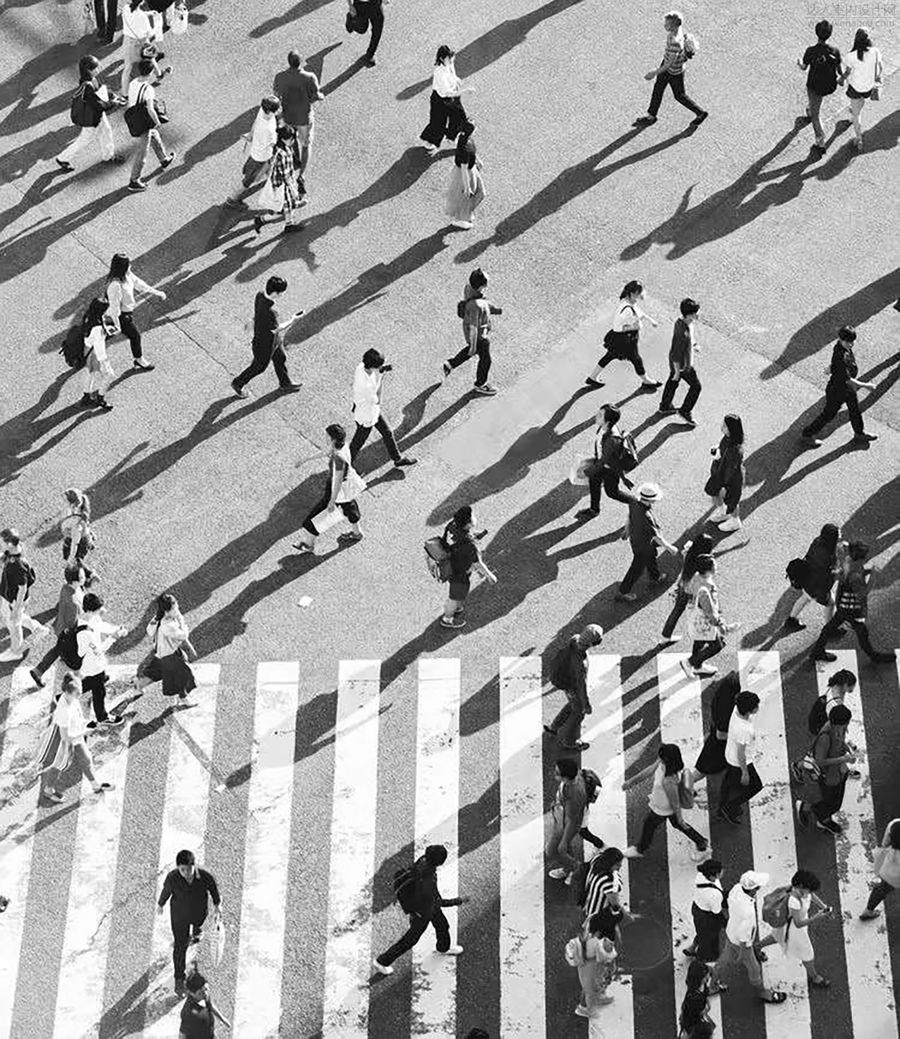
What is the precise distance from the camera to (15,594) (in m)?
25.1

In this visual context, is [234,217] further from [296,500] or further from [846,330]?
[846,330]

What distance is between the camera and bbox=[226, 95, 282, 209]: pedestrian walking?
30453 mm

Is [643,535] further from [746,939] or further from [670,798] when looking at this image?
[746,939]

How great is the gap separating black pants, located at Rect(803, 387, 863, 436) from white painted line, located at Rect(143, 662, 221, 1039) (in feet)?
25.9

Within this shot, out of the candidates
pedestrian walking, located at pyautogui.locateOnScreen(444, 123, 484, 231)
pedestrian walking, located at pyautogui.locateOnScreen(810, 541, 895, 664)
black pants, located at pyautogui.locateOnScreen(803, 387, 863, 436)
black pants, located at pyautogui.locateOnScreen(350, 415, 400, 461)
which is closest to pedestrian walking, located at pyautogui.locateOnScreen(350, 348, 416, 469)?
black pants, located at pyautogui.locateOnScreen(350, 415, 400, 461)

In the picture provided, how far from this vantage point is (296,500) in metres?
27.3

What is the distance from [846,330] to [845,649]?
4.09 meters

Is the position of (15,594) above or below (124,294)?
below

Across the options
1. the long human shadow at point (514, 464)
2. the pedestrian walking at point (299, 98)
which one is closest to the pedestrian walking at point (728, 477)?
the long human shadow at point (514, 464)

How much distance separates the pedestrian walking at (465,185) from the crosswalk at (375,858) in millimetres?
7680

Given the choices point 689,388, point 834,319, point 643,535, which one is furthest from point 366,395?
point 834,319

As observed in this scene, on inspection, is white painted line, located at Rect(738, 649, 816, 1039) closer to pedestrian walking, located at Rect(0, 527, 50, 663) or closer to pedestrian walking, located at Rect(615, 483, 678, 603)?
pedestrian walking, located at Rect(615, 483, 678, 603)

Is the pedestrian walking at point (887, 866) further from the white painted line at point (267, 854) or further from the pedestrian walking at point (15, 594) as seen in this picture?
the pedestrian walking at point (15, 594)

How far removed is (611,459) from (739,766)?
Result: 4.64 metres
